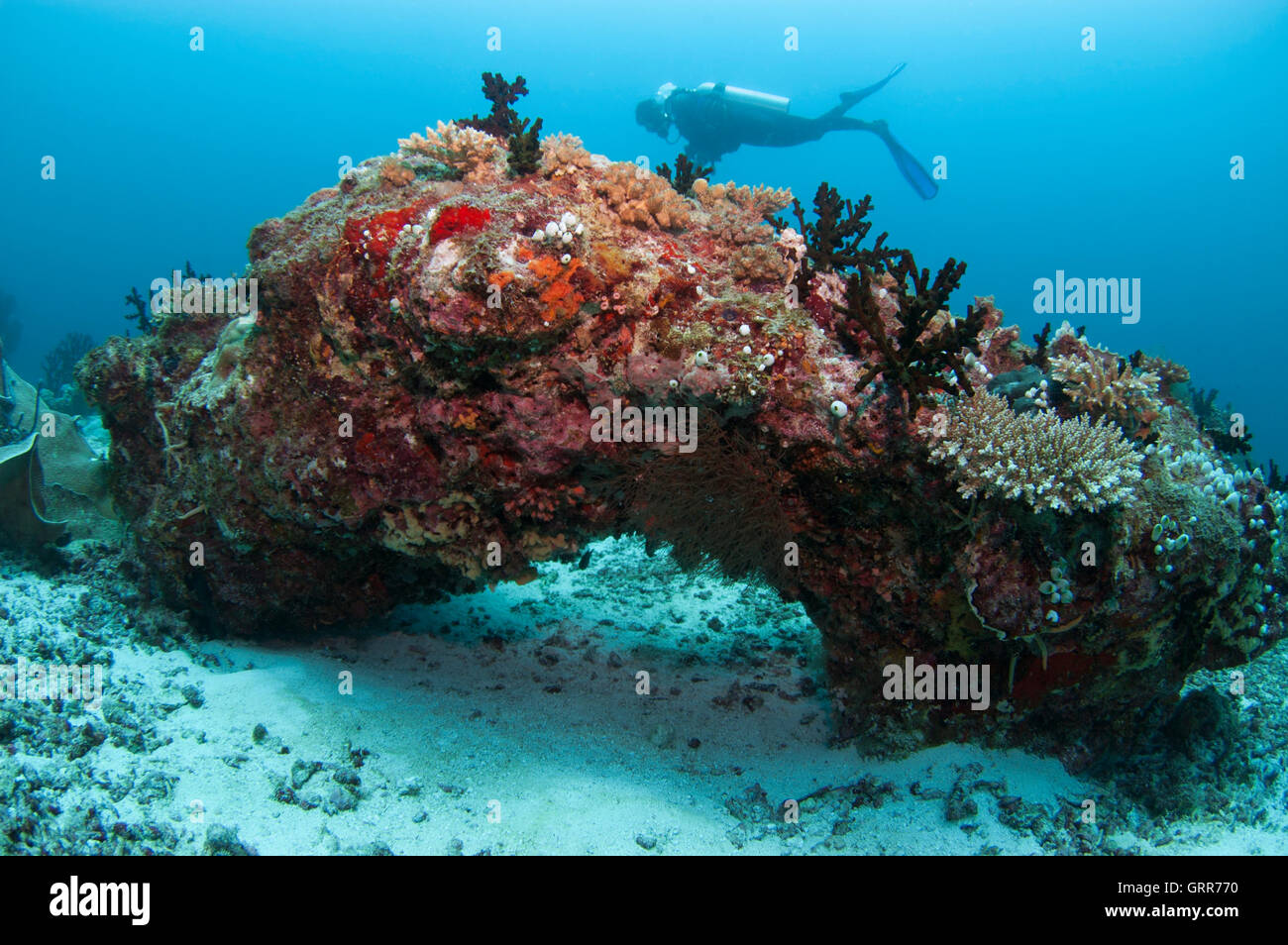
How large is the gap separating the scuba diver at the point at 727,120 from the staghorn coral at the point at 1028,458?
20.5 m

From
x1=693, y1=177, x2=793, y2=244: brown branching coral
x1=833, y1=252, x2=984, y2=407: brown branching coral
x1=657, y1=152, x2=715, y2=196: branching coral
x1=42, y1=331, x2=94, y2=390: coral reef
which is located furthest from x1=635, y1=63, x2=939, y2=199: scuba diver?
x1=42, y1=331, x2=94, y2=390: coral reef

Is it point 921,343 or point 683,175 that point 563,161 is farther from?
point 921,343

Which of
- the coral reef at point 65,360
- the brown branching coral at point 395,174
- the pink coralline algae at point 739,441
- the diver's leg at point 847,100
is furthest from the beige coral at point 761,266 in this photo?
the coral reef at point 65,360

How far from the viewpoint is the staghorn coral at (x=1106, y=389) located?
4.81 metres

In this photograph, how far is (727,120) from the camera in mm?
21609

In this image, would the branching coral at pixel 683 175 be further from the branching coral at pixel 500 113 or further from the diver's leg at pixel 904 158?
the diver's leg at pixel 904 158

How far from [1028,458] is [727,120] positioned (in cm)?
2182

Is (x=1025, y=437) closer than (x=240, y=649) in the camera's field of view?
Yes

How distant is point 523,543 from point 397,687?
2.55 metres

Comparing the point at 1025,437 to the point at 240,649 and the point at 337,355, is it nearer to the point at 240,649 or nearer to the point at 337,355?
the point at 337,355

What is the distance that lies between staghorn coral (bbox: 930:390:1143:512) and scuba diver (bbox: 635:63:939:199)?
67.2 ft

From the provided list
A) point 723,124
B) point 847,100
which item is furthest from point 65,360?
point 847,100

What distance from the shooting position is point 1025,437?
408 cm

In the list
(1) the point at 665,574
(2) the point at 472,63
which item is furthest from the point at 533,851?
(2) the point at 472,63
